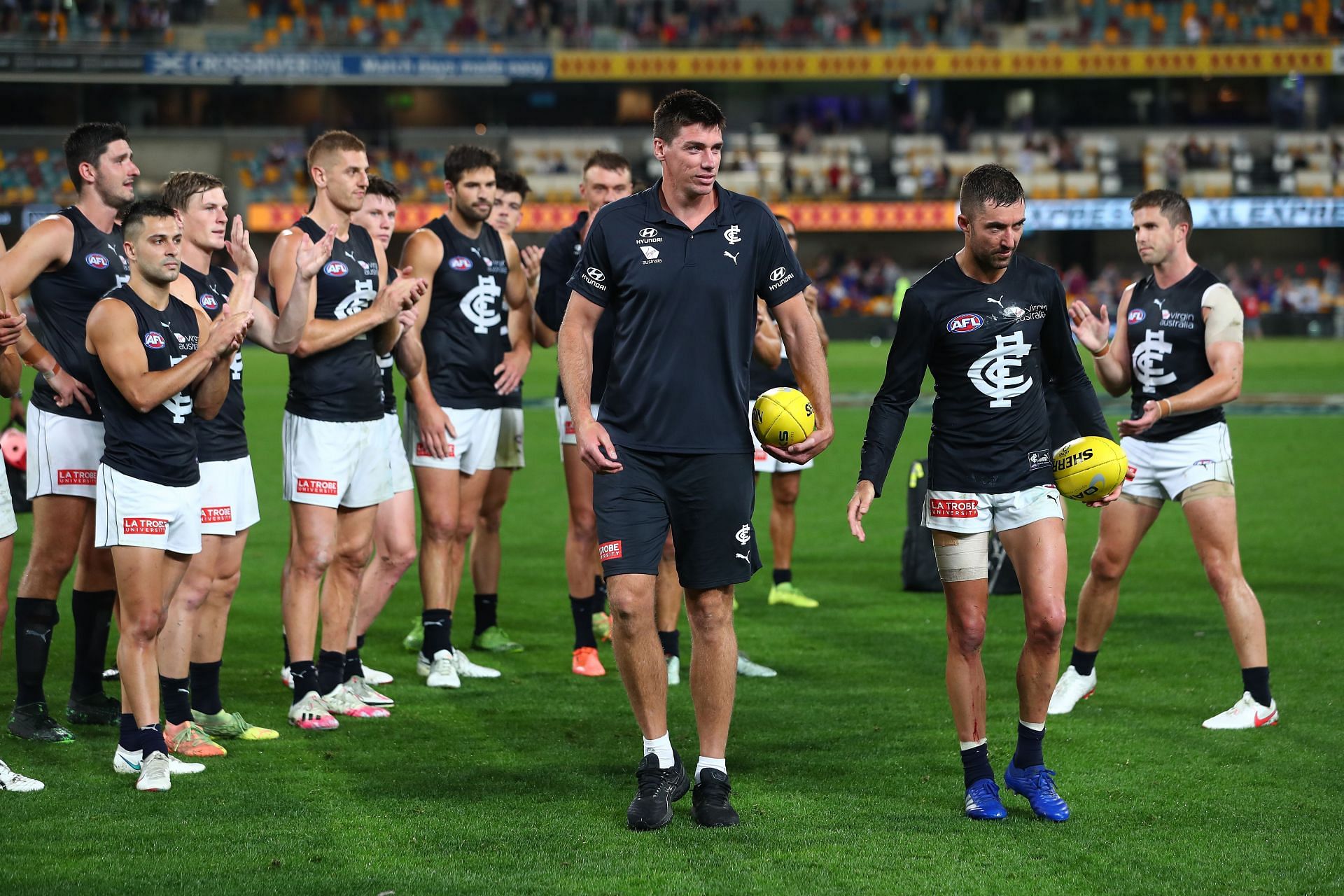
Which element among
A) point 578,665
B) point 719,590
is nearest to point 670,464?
point 719,590

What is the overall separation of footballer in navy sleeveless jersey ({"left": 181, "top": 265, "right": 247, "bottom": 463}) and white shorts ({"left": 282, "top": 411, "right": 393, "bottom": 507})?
0.84ft

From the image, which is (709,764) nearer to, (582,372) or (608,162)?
(582,372)

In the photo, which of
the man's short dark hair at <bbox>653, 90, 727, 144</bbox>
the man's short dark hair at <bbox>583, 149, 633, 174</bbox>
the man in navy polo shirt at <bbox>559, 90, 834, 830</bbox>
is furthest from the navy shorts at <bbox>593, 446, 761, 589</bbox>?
the man's short dark hair at <bbox>583, 149, 633, 174</bbox>

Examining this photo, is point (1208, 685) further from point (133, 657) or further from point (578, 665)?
point (133, 657)

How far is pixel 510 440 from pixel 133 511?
116 inches

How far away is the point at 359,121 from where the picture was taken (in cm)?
5006

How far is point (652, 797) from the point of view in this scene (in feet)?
17.5

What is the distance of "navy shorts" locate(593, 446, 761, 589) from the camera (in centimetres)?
540

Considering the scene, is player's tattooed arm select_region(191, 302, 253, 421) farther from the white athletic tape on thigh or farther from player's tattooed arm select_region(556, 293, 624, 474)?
the white athletic tape on thigh

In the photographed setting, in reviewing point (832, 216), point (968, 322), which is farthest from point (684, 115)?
point (832, 216)

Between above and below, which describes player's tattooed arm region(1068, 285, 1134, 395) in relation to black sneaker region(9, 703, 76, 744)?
above

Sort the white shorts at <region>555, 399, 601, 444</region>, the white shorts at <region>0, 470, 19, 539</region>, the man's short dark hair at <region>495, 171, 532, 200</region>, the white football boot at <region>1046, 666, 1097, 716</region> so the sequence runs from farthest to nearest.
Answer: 1. the man's short dark hair at <region>495, 171, 532, 200</region>
2. the white shorts at <region>555, 399, 601, 444</region>
3. the white football boot at <region>1046, 666, 1097, 716</region>
4. the white shorts at <region>0, 470, 19, 539</region>

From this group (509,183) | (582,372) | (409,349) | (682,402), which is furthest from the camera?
(509,183)

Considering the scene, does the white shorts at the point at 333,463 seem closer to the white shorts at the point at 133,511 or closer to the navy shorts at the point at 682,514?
the white shorts at the point at 133,511
